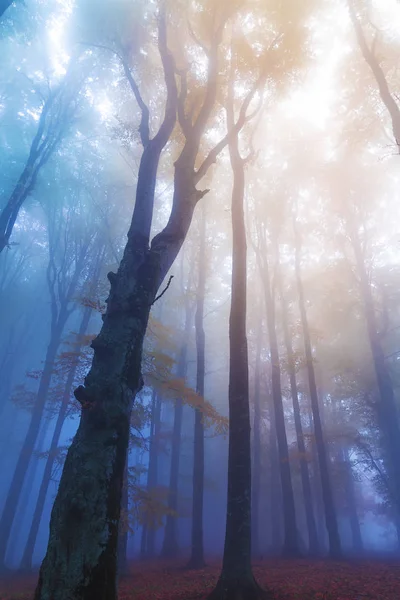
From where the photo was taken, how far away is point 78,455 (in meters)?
3.43

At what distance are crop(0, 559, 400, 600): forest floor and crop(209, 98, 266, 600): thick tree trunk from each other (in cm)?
93

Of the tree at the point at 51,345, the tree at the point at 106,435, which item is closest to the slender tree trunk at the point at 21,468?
the tree at the point at 51,345

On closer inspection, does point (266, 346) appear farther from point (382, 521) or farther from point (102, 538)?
point (102, 538)

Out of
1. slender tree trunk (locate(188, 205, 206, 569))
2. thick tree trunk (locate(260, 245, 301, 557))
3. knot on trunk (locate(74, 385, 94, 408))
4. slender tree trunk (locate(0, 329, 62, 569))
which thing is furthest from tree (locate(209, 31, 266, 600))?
slender tree trunk (locate(0, 329, 62, 569))

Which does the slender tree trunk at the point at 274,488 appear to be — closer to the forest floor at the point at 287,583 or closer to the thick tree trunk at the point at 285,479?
the thick tree trunk at the point at 285,479

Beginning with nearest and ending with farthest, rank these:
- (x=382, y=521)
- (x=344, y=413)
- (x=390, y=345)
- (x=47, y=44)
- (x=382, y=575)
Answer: (x=382, y=575)
(x=47, y=44)
(x=390, y=345)
(x=344, y=413)
(x=382, y=521)

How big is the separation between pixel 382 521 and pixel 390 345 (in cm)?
2287

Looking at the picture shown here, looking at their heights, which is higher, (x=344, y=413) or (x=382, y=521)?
(x=344, y=413)

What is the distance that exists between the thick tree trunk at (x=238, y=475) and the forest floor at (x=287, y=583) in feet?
3.06

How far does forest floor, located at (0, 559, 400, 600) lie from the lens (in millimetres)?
6806

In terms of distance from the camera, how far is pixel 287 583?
25.7ft

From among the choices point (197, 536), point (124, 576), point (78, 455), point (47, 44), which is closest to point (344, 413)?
point (197, 536)

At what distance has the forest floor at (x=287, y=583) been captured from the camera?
681 cm

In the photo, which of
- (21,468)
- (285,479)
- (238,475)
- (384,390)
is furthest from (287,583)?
(384,390)
